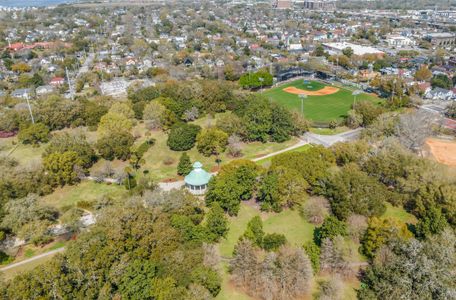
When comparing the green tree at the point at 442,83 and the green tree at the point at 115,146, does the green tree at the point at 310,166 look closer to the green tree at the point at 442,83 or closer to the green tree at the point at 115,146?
the green tree at the point at 115,146

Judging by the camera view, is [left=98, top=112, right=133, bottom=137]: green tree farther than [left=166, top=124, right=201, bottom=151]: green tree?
Yes

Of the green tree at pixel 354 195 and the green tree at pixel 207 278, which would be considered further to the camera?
the green tree at pixel 354 195

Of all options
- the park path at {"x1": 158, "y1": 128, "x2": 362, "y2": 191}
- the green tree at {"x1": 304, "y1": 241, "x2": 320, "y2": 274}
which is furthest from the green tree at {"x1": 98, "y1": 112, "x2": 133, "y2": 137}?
the green tree at {"x1": 304, "y1": 241, "x2": 320, "y2": 274}

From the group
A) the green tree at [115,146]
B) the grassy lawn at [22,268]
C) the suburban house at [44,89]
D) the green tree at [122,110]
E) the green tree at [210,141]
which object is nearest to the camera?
the grassy lawn at [22,268]

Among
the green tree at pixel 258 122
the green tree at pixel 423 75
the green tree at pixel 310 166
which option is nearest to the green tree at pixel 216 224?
the green tree at pixel 310 166

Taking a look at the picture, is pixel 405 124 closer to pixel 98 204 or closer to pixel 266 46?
pixel 98 204

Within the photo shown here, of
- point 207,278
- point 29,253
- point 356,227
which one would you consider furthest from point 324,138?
point 29,253

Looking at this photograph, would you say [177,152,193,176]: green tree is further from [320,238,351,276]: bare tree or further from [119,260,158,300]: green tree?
[320,238,351,276]: bare tree

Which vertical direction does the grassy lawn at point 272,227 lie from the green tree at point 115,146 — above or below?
below
